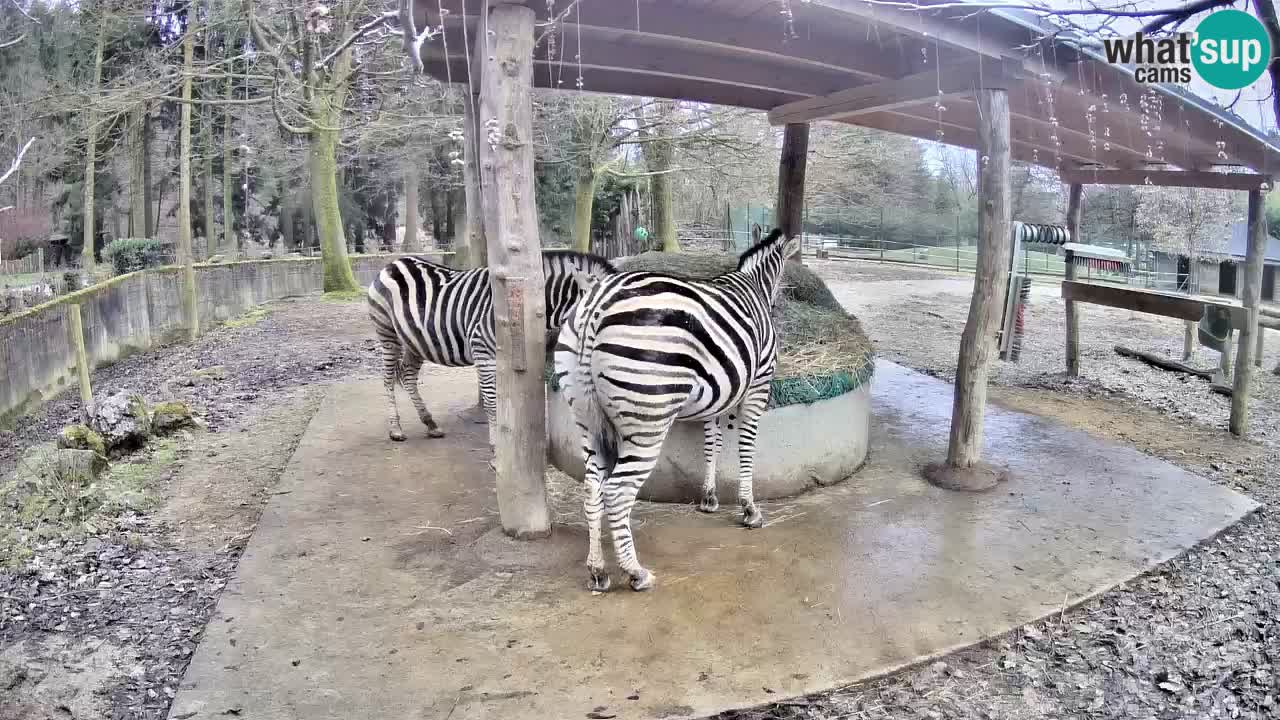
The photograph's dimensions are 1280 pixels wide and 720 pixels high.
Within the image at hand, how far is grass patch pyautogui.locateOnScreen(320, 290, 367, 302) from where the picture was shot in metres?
15.9

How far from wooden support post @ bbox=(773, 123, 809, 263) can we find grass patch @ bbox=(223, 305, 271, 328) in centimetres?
940

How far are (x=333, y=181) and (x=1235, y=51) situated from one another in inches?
657

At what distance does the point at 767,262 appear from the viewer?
5320 millimetres

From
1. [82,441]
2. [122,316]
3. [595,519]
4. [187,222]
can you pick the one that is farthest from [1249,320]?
[187,222]

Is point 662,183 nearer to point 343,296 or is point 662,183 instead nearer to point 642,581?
point 343,296

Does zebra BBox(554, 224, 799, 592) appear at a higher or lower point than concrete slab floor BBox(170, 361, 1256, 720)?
higher

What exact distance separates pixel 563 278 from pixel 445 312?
1.06m

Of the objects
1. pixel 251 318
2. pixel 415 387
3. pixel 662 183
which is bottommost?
pixel 415 387

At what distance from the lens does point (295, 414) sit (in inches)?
294

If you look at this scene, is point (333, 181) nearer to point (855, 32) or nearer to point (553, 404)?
point (553, 404)

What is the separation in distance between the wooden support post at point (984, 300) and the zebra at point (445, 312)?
8.54 feet

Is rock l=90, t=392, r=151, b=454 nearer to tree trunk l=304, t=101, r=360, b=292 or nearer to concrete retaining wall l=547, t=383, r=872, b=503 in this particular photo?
concrete retaining wall l=547, t=383, r=872, b=503

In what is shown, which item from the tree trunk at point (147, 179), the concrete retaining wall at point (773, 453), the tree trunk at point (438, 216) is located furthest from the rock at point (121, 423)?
the tree trunk at point (438, 216)

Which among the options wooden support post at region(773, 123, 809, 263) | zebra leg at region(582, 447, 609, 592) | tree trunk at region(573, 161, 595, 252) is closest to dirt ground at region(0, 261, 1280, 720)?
zebra leg at region(582, 447, 609, 592)
